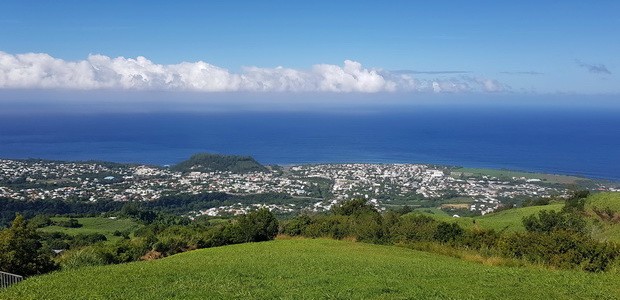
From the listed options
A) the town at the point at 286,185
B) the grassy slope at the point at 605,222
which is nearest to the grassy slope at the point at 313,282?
the grassy slope at the point at 605,222

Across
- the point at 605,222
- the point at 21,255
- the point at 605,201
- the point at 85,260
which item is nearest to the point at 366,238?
the point at 605,222

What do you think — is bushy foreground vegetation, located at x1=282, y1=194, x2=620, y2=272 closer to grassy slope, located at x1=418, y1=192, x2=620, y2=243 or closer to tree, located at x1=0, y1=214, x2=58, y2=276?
grassy slope, located at x1=418, y1=192, x2=620, y2=243

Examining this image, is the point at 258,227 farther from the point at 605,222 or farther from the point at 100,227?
the point at 100,227

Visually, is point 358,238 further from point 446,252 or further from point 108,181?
point 108,181

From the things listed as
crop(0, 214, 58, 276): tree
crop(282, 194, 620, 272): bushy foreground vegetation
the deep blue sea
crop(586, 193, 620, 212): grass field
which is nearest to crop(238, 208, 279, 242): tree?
crop(282, 194, 620, 272): bushy foreground vegetation

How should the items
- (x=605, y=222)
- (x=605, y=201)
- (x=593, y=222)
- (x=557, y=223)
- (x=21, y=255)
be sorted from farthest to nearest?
(x=605, y=201) → (x=605, y=222) → (x=593, y=222) → (x=557, y=223) → (x=21, y=255)

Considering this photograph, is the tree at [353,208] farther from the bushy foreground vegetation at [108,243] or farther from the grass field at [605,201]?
the grass field at [605,201]
